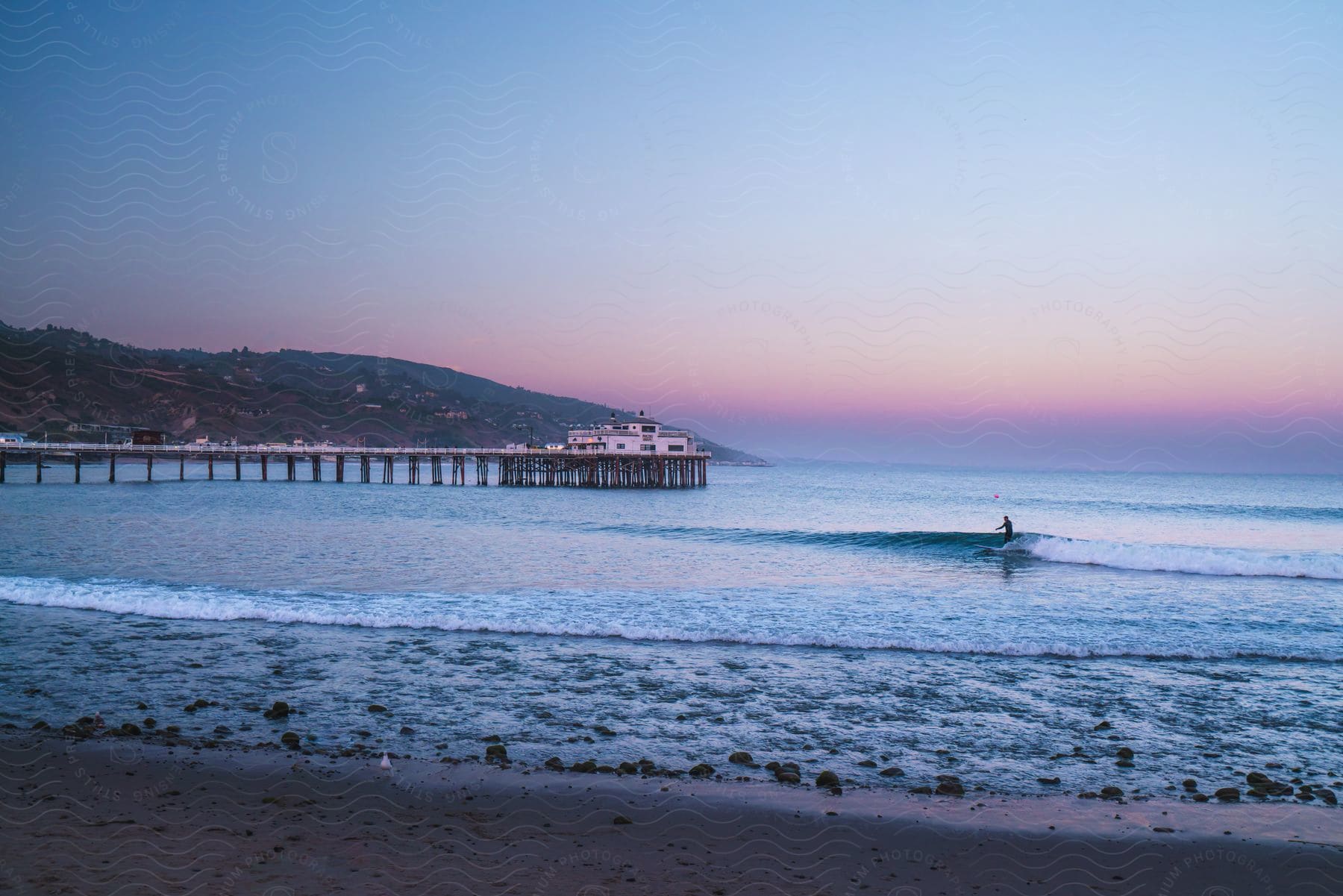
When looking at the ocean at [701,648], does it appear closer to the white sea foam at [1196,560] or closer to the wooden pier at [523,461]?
the white sea foam at [1196,560]

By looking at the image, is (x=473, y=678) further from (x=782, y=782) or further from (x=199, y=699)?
(x=782, y=782)

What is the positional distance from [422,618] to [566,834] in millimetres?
9813

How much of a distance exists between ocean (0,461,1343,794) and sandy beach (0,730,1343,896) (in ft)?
2.35

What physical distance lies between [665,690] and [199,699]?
5665mm

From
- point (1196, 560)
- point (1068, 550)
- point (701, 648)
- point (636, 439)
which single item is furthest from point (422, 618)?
point (636, 439)

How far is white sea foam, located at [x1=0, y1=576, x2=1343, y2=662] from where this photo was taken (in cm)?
1319

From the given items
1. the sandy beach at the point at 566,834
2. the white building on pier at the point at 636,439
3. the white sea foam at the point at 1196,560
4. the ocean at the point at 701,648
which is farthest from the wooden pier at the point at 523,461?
the sandy beach at the point at 566,834

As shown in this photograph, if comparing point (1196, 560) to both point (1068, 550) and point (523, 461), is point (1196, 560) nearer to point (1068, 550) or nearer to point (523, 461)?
point (1068, 550)

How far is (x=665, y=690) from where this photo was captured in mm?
10141

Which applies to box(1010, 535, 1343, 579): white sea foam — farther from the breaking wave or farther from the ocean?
the ocean

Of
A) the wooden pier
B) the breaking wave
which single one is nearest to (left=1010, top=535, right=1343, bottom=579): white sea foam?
the breaking wave

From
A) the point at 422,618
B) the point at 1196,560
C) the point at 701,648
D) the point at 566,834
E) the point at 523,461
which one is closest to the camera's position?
the point at 566,834

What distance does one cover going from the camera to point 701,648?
42.3 ft

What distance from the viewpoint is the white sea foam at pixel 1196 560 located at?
24.0 metres
